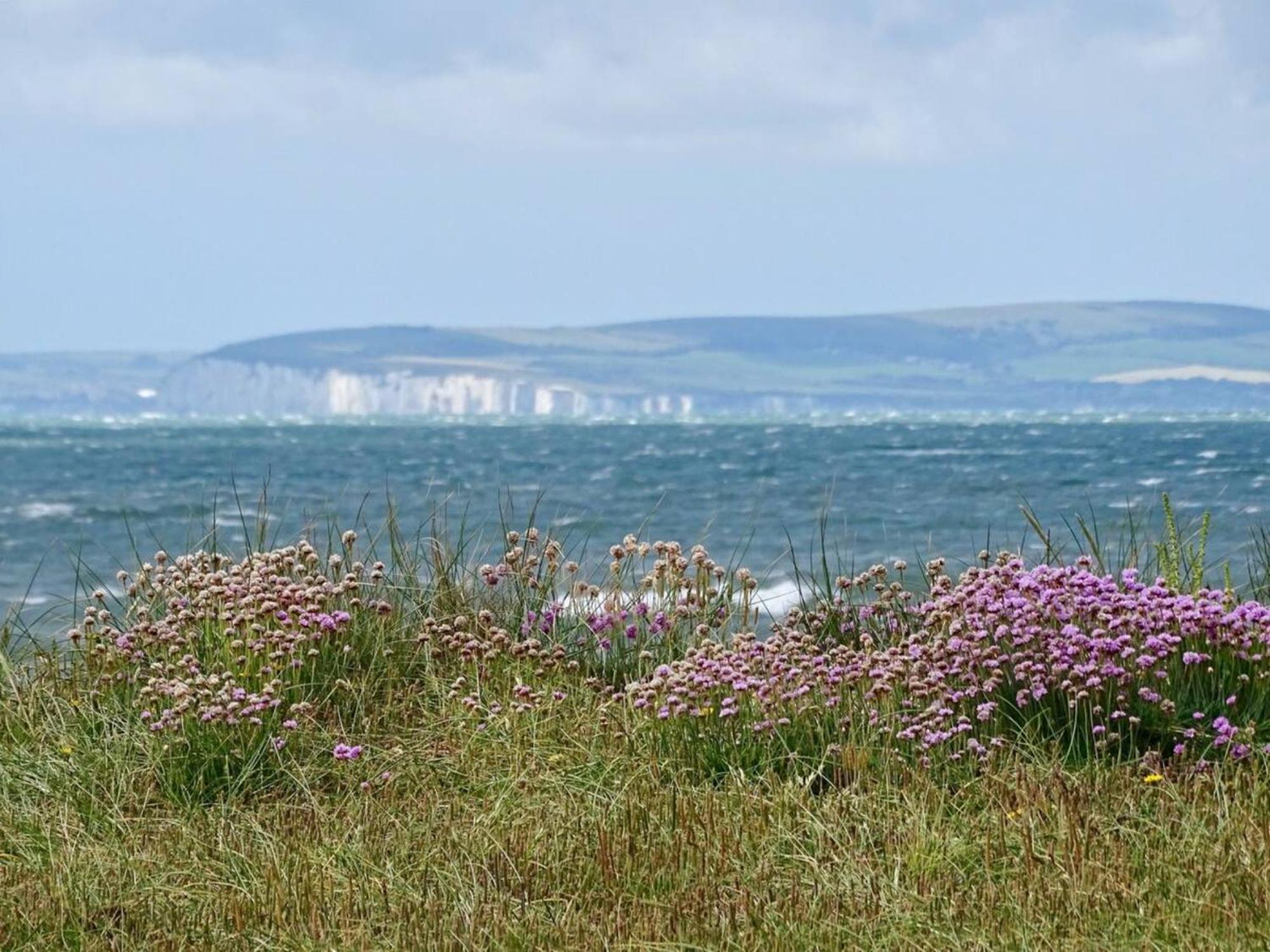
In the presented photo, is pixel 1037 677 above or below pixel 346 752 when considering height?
→ above

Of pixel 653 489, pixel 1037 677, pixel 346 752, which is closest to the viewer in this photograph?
pixel 1037 677

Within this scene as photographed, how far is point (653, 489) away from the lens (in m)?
44.0

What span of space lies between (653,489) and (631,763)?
38823mm

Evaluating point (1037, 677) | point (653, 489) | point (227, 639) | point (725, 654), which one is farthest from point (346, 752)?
point (653, 489)

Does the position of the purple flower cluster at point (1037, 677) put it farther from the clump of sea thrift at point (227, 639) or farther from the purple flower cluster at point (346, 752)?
the clump of sea thrift at point (227, 639)

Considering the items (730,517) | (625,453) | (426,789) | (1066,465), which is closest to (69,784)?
(426,789)

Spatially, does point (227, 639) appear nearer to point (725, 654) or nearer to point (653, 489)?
point (725, 654)

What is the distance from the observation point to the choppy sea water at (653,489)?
66.1 feet

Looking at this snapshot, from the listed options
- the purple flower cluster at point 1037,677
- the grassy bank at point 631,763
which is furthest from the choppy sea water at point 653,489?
the purple flower cluster at point 1037,677

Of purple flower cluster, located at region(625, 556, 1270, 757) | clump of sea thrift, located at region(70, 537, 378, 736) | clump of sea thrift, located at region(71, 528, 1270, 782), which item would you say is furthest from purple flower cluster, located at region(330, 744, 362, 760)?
purple flower cluster, located at region(625, 556, 1270, 757)

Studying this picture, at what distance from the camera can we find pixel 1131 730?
16.2 ft

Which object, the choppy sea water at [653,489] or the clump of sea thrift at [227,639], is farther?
the choppy sea water at [653,489]

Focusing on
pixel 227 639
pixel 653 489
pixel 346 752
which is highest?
pixel 227 639

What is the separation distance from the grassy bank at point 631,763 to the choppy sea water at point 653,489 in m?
0.52
